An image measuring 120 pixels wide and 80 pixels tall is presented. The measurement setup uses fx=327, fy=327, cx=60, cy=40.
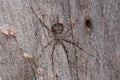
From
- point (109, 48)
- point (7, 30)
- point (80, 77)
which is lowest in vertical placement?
point (80, 77)

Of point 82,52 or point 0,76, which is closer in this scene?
point 82,52

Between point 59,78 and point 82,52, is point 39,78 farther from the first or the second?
point 82,52

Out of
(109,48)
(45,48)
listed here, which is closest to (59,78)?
(45,48)
